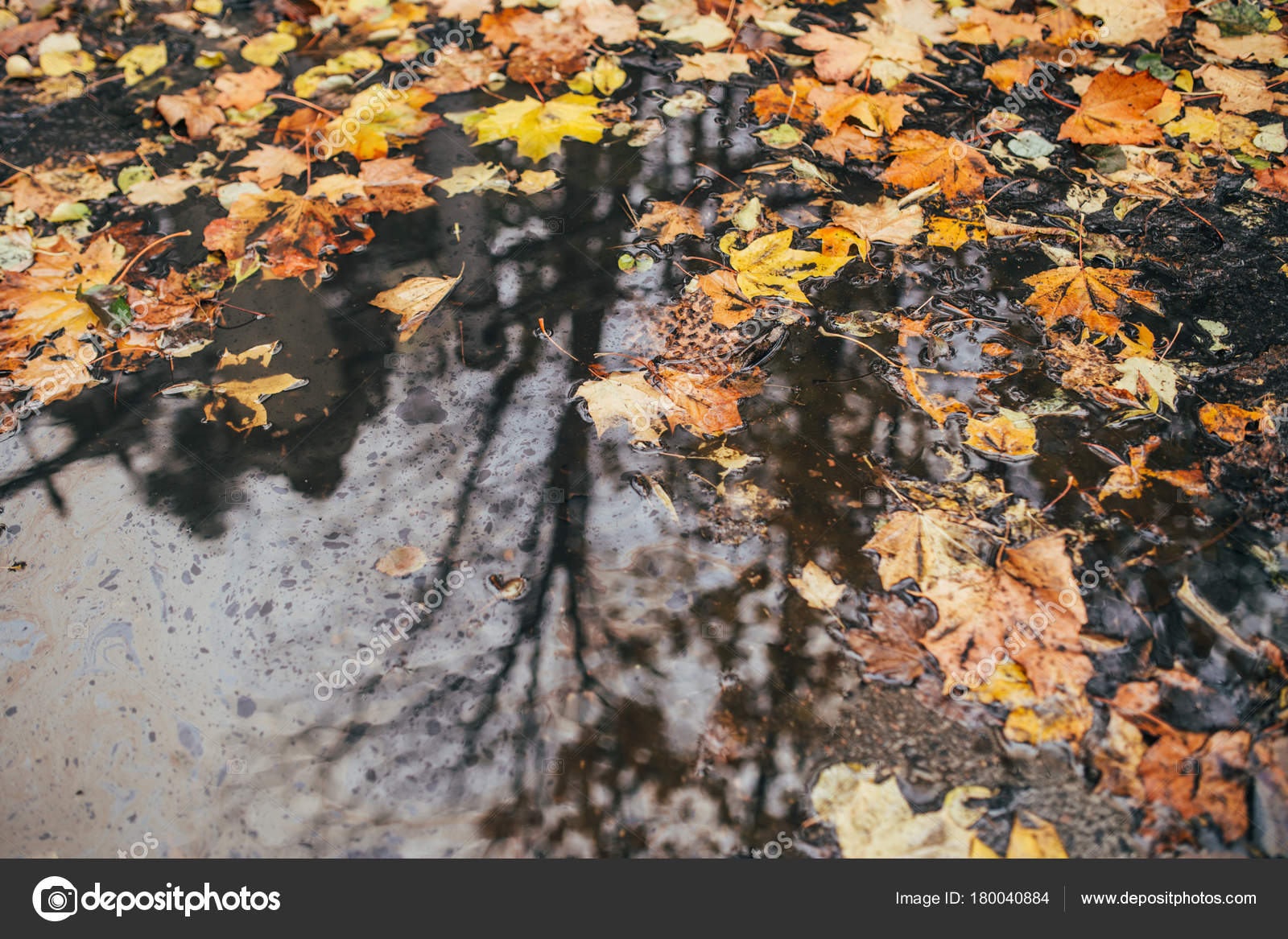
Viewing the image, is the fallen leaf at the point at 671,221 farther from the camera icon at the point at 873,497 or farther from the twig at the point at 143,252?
the twig at the point at 143,252

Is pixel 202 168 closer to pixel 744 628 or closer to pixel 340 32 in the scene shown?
pixel 340 32

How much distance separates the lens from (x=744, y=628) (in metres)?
1.50

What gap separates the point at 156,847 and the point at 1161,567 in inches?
81.8

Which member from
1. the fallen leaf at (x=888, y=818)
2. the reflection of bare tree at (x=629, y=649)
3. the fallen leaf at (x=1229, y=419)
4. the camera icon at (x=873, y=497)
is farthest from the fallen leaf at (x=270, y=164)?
the fallen leaf at (x=1229, y=419)

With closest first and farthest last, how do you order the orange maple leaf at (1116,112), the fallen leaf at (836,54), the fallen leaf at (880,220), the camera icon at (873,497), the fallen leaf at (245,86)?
the camera icon at (873,497), the fallen leaf at (880,220), the orange maple leaf at (1116,112), the fallen leaf at (836,54), the fallen leaf at (245,86)

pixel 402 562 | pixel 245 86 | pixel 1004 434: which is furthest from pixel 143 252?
pixel 1004 434

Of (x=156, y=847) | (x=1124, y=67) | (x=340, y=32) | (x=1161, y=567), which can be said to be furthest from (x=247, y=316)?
(x=1124, y=67)

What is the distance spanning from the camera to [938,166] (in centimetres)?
229

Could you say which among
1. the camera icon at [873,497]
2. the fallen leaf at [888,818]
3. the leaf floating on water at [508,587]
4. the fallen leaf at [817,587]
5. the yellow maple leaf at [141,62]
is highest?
the yellow maple leaf at [141,62]

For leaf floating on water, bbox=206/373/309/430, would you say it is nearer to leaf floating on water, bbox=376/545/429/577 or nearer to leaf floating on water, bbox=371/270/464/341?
leaf floating on water, bbox=371/270/464/341

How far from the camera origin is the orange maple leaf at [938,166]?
2.25 m

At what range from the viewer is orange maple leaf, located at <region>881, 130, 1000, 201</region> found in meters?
2.25
